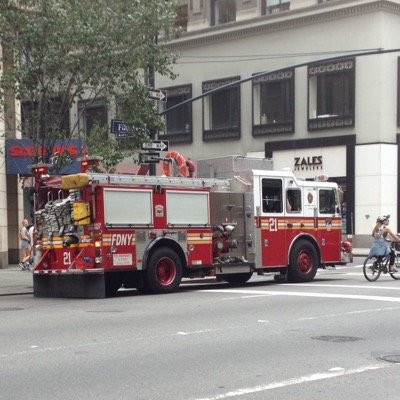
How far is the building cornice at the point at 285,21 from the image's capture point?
37.8 meters

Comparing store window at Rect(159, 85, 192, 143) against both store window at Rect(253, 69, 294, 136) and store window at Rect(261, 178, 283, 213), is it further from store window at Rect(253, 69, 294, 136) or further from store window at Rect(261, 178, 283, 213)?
store window at Rect(261, 178, 283, 213)

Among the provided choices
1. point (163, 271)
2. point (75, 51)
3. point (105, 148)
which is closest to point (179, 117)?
point (105, 148)

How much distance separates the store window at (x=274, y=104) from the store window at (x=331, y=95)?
124 cm

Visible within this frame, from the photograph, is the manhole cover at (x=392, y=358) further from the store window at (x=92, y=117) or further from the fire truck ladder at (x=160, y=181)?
the store window at (x=92, y=117)

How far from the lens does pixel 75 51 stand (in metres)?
18.7

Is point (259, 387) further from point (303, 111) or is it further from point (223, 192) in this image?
point (303, 111)

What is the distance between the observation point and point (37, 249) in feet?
57.0

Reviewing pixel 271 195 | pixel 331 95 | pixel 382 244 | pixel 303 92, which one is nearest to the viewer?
pixel 271 195

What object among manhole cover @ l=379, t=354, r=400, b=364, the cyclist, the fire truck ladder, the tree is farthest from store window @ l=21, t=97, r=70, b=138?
manhole cover @ l=379, t=354, r=400, b=364

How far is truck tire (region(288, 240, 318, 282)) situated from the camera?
19.9 meters

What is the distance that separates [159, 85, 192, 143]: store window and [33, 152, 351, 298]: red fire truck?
24.8 meters

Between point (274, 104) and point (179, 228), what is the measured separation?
25.2 metres

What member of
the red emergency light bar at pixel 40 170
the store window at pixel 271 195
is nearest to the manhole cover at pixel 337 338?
the store window at pixel 271 195

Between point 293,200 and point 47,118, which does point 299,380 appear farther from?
point 47,118
